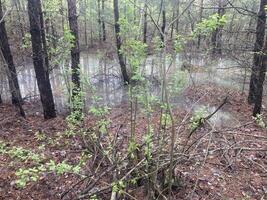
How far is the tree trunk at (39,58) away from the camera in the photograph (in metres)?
9.19

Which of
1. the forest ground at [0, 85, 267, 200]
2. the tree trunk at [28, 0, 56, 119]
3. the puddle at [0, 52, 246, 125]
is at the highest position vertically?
the tree trunk at [28, 0, 56, 119]

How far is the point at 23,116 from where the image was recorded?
34.8 ft

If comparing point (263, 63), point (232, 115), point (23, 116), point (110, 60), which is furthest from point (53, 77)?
point (263, 63)

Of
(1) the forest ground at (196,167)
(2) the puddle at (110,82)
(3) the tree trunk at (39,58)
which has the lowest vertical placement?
(2) the puddle at (110,82)

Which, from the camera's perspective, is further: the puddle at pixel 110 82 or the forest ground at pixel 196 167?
the puddle at pixel 110 82

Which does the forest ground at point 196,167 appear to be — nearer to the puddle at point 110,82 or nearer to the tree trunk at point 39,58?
the tree trunk at point 39,58

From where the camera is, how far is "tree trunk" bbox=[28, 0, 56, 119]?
919 centimetres

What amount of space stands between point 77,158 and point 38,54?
167 inches

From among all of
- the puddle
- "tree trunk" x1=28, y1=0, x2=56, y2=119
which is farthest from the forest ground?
the puddle

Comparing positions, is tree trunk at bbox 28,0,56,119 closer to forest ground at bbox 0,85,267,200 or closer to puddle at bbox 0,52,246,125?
forest ground at bbox 0,85,267,200

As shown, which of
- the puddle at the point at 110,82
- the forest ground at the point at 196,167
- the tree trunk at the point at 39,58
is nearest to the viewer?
the forest ground at the point at 196,167

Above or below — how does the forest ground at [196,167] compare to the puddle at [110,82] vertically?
above

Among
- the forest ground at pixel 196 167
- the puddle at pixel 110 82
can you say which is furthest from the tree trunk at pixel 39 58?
the puddle at pixel 110 82

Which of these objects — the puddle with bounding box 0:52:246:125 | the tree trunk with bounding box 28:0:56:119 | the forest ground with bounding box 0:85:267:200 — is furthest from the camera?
the puddle with bounding box 0:52:246:125
